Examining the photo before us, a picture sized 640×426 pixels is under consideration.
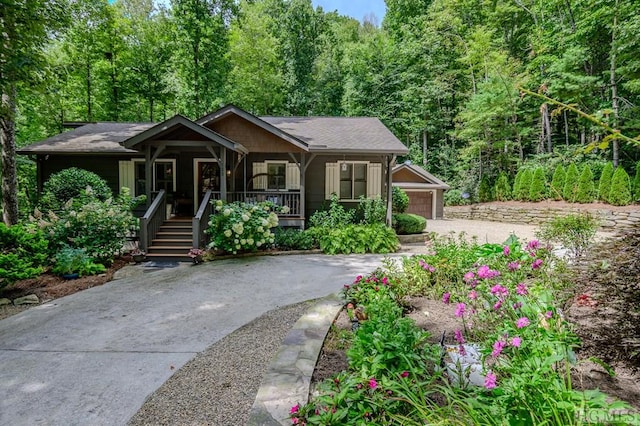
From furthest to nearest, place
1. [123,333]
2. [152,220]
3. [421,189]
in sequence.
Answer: [421,189], [152,220], [123,333]

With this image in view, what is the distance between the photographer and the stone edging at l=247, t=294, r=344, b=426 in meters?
2.18

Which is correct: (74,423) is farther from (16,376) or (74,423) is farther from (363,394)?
(363,394)

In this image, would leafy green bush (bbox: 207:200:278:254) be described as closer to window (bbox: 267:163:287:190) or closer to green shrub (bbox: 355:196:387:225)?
window (bbox: 267:163:287:190)

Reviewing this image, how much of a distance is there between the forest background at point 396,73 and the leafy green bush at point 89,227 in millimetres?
4787

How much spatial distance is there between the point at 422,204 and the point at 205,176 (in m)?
12.9

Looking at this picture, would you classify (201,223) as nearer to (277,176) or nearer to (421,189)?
(277,176)

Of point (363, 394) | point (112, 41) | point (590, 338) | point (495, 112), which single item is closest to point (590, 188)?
point (495, 112)

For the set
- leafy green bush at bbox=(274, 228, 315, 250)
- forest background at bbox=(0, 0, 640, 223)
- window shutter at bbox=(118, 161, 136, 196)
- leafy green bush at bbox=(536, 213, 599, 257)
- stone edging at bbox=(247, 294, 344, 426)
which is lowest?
stone edging at bbox=(247, 294, 344, 426)

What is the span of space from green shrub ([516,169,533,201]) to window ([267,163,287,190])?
1282 cm

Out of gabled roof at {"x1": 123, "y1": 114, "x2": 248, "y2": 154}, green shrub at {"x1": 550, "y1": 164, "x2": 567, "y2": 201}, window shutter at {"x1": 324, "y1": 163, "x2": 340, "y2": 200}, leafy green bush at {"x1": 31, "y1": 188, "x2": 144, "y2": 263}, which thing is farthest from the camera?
green shrub at {"x1": 550, "y1": 164, "x2": 567, "y2": 201}

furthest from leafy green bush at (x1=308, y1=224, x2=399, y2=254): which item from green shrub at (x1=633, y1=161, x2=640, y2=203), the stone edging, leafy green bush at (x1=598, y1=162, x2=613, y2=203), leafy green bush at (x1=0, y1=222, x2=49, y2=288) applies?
green shrub at (x1=633, y1=161, x2=640, y2=203)

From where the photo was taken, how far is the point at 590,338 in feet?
7.16

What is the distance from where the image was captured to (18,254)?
18.7ft

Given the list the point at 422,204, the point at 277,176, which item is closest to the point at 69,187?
the point at 277,176
